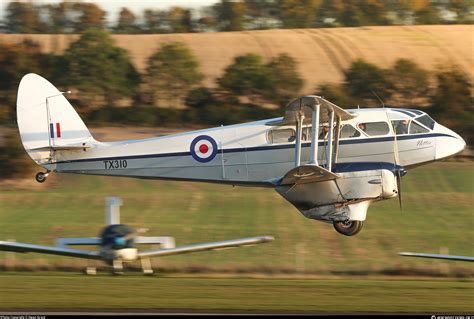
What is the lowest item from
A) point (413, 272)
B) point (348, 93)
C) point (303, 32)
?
point (413, 272)

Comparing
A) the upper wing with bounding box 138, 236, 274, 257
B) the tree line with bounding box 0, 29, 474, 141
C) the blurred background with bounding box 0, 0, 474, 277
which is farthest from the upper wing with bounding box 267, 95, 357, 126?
the tree line with bounding box 0, 29, 474, 141

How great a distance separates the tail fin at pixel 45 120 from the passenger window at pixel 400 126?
7.30 meters

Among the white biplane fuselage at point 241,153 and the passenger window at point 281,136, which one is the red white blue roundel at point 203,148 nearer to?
the white biplane fuselage at point 241,153

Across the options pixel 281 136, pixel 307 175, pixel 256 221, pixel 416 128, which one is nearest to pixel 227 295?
pixel 307 175

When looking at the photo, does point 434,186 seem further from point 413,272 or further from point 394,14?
point 394,14

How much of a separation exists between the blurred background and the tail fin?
571 cm

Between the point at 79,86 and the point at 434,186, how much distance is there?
915 inches

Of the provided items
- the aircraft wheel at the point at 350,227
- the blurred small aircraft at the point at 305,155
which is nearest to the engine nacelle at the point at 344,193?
Answer: the blurred small aircraft at the point at 305,155

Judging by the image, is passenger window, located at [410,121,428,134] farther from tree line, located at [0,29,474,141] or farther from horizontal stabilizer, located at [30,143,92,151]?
tree line, located at [0,29,474,141]

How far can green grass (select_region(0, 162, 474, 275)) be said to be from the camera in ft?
94.1

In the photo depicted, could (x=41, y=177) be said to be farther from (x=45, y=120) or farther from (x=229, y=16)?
(x=229, y=16)

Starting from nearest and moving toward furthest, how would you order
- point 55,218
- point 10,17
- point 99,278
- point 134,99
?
point 99,278, point 55,218, point 134,99, point 10,17

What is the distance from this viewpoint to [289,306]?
60.7ft

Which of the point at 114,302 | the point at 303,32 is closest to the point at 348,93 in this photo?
the point at 303,32
